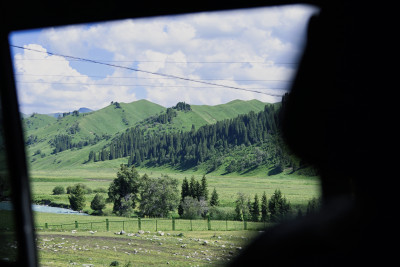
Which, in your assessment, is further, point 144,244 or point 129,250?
point 144,244

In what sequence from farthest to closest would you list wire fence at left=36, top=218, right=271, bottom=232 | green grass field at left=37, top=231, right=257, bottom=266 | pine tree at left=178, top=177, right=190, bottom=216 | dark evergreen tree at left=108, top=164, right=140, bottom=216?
dark evergreen tree at left=108, top=164, right=140, bottom=216, pine tree at left=178, top=177, right=190, bottom=216, wire fence at left=36, top=218, right=271, bottom=232, green grass field at left=37, top=231, right=257, bottom=266

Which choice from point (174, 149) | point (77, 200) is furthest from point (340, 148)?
point (174, 149)

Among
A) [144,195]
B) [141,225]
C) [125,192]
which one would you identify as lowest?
[141,225]

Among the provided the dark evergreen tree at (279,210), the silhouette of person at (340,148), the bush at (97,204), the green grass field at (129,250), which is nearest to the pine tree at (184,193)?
the green grass field at (129,250)

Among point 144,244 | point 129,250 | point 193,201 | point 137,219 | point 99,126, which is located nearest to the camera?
point 129,250

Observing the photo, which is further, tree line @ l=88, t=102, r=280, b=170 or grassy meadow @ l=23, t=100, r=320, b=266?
tree line @ l=88, t=102, r=280, b=170

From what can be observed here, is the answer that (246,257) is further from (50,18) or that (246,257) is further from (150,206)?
(150,206)

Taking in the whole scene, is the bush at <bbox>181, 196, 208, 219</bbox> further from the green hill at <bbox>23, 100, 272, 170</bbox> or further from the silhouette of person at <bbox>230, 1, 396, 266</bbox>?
the green hill at <bbox>23, 100, 272, 170</bbox>

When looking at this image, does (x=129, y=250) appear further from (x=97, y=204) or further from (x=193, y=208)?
(x=97, y=204)

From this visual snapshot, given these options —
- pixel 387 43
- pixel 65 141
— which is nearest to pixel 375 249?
pixel 387 43

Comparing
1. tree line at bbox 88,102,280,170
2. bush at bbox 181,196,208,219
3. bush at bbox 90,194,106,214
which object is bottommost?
bush at bbox 90,194,106,214

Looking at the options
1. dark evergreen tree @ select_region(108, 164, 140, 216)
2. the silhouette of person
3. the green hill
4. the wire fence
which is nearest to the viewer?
the silhouette of person

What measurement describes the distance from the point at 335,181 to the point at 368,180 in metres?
0.06

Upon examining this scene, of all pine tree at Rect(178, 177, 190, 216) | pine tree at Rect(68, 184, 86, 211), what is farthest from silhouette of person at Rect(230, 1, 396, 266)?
pine tree at Rect(68, 184, 86, 211)
